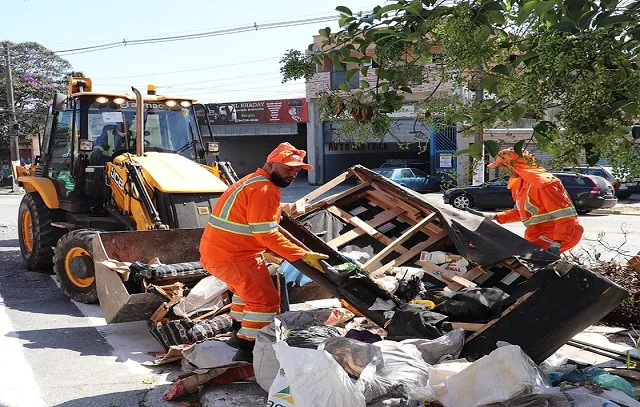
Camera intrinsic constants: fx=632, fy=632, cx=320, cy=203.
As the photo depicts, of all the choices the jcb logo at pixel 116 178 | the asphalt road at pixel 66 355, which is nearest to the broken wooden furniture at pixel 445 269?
the asphalt road at pixel 66 355

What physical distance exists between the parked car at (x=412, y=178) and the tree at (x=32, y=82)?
19033 mm

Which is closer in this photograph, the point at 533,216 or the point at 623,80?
the point at 623,80

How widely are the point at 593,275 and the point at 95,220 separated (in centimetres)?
616

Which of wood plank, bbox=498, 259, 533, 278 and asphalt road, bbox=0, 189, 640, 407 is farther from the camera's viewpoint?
wood plank, bbox=498, 259, 533, 278

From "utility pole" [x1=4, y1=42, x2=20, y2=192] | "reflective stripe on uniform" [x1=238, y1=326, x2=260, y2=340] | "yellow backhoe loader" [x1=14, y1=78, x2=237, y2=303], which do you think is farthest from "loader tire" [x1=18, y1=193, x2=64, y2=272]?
"utility pole" [x1=4, y1=42, x2=20, y2=192]

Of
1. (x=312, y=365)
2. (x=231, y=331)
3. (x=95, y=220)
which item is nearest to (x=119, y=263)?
(x=231, y=331)

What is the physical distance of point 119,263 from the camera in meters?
6.09

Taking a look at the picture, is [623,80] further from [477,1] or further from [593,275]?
[593,275]

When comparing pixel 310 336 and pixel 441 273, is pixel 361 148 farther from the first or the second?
pixel 310 336

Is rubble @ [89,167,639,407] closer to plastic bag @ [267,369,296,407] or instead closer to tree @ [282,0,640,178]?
plastic bag @ [267,369,296,407]

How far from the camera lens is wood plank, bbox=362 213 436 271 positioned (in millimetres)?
5656

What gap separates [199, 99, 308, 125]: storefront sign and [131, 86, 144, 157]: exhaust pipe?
84.6 ft

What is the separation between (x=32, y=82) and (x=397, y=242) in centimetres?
3279

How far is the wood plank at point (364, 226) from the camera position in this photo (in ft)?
20.6
